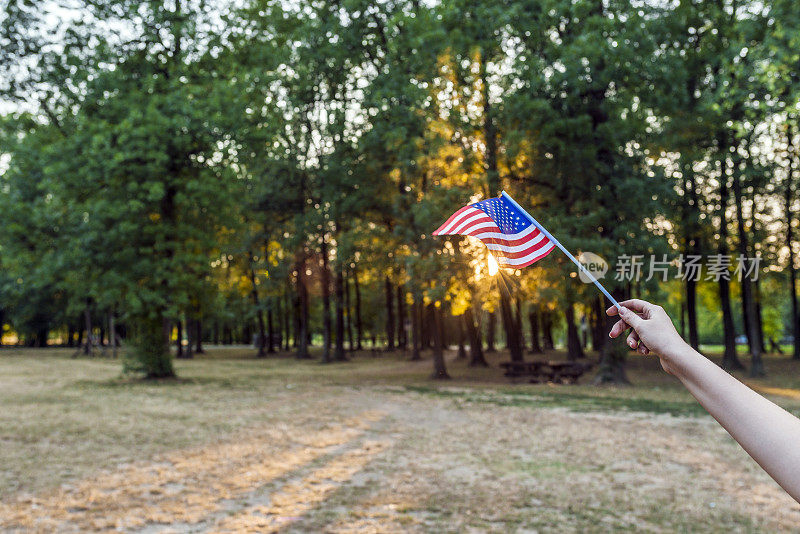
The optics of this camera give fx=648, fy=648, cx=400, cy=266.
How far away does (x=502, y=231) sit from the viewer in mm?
2822

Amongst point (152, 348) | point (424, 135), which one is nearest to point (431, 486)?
point (424, 135)

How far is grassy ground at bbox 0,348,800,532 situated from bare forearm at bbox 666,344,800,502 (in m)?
5.44

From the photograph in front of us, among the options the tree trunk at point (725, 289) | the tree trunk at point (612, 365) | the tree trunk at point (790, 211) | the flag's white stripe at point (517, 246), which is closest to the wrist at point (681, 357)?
the flag's white stripe at point (517, 246)

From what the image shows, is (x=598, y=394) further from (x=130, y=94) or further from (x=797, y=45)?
(x=130, y=94)

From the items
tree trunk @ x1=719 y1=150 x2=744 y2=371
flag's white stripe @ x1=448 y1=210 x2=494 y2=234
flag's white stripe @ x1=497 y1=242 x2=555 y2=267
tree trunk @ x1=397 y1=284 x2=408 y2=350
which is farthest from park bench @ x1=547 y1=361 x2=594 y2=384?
tree trunk @ x1=397 y1=284 x2=408 y2=350

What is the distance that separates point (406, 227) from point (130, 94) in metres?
10.2

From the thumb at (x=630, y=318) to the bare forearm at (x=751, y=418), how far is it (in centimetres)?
12

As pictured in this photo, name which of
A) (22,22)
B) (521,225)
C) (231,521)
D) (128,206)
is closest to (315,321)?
(128,206)

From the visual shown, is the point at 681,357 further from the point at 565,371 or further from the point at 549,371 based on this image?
the point at 549,371

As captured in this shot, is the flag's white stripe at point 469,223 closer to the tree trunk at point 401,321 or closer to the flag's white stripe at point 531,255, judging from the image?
the flag's white stripe at point 531,255

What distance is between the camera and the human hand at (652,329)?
163cm

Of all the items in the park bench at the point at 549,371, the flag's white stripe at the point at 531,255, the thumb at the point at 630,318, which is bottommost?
the park bench at the point at 549,371

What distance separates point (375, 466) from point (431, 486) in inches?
54.4

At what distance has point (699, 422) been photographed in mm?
13695
